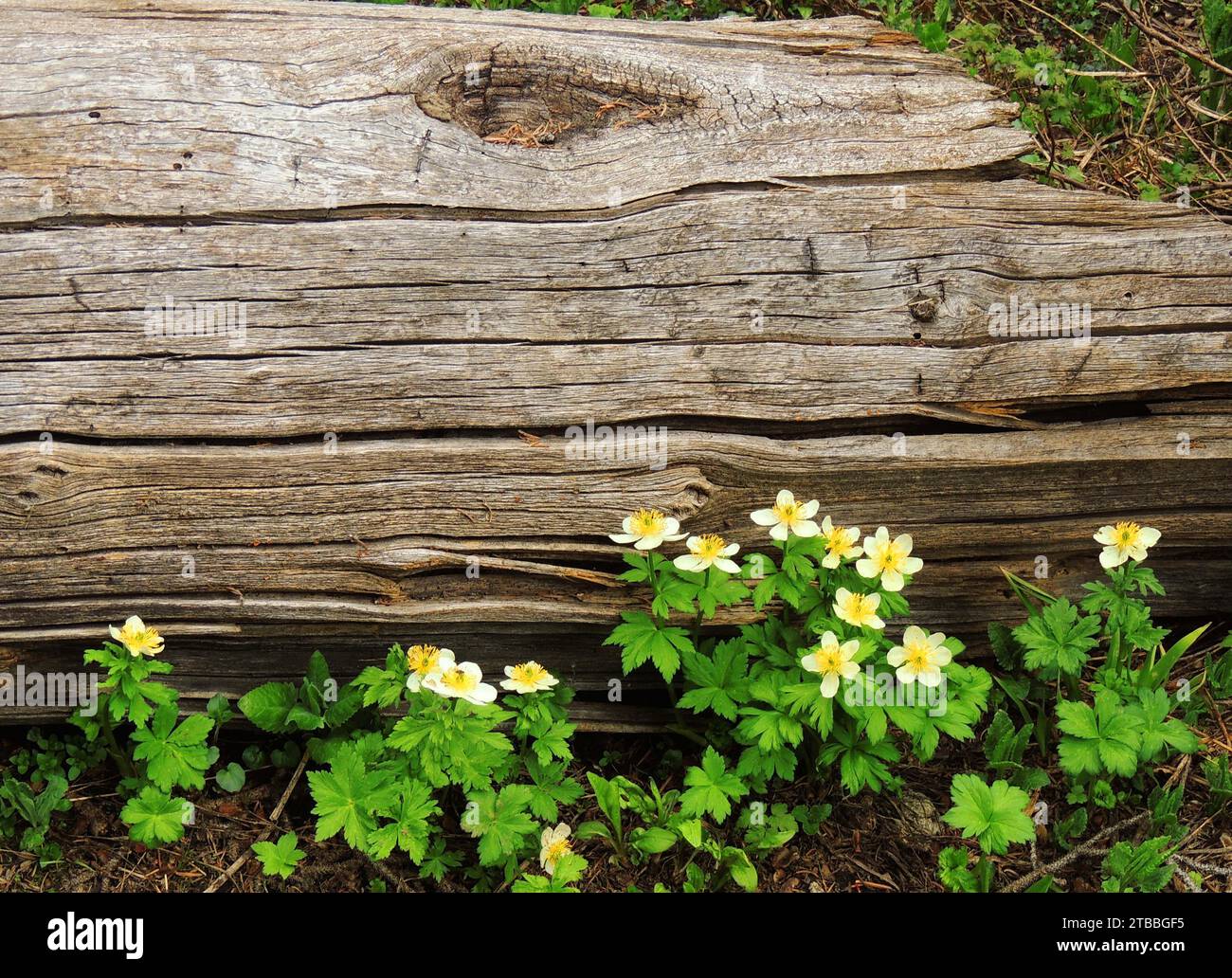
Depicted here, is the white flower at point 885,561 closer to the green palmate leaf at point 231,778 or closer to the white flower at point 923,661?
the white flower at point 923,661

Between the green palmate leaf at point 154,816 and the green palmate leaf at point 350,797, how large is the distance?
1.54 ft

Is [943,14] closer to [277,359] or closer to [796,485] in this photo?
[796,485]

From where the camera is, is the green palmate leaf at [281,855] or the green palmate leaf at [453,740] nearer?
the green palmate leaf at [453,740]

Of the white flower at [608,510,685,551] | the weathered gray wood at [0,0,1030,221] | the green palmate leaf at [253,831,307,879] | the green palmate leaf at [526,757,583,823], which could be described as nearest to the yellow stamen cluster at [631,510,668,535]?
the white flower at [608,510,685,551]

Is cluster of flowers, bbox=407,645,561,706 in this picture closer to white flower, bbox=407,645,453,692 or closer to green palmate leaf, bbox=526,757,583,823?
white flower, bbox=407,645,453,692

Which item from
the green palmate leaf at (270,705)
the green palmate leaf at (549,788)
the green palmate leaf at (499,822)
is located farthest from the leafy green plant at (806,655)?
the green palmate leaf at (270,705)

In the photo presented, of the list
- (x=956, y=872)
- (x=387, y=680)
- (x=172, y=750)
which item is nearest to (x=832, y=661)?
(x=956, y=872)

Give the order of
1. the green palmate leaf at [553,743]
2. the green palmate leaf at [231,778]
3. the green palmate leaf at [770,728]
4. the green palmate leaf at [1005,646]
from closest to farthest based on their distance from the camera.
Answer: the green palmate leaf at [770,728]
the green palmate leaf at [553,743]
the green palmate leaf at [231,778]
the green palmate leaf at [1005,646]

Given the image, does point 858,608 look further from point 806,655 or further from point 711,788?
point 711,788

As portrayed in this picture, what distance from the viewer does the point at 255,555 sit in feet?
10.5

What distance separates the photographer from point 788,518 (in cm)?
297

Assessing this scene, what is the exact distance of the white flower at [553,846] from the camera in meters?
2.89

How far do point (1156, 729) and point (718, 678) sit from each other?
4.14ft
